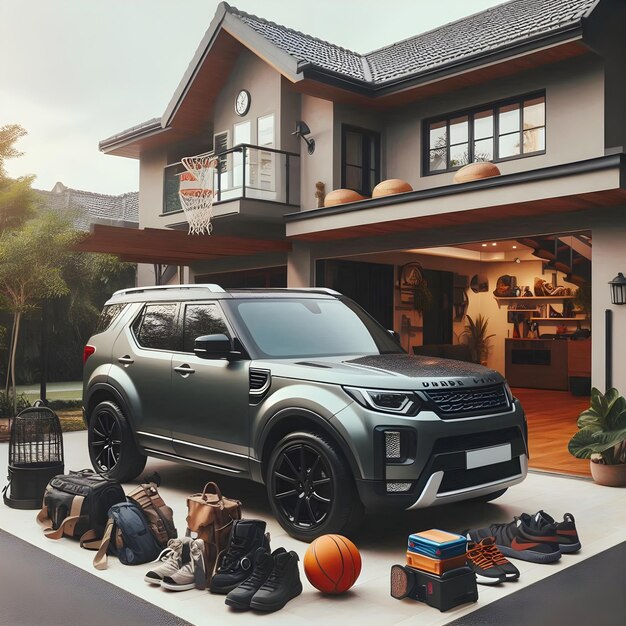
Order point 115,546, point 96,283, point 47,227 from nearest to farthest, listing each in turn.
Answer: point 115,546
point 47,227
point 96,283

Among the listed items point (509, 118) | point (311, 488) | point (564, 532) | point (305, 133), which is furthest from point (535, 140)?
point (311, 488)

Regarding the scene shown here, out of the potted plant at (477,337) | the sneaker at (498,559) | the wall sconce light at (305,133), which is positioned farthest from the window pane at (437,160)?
the sneaker at (498,559)

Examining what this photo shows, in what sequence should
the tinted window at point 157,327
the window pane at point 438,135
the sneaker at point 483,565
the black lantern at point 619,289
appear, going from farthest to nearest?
the window pane at point 438,135 < the black lantern at point 619,289 < the tinted window at point 157,327 < the sneaker at point 483,565

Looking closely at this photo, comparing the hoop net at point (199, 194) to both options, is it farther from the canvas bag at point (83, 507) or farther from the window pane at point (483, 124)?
the canvas bag at point (83, 507)

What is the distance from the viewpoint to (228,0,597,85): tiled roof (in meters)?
12.1

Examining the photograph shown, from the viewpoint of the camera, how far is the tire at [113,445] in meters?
7.27

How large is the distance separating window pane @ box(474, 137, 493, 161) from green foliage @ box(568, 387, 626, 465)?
251 inches

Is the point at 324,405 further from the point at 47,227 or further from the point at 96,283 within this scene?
the point at 96,283

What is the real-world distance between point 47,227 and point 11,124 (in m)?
2.69

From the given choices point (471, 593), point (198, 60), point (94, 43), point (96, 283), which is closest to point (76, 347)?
point (96, 283)

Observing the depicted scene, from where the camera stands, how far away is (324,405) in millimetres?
5410

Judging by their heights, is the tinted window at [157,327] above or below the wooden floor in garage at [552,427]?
above

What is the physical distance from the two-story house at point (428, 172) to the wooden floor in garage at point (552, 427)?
111 centimetres

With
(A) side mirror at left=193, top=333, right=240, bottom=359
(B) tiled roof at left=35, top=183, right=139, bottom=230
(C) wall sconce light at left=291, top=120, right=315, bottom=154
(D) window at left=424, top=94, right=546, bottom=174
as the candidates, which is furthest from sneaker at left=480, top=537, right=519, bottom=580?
(B) tiled roof at left=35, top=183, right=139, bottom=230
